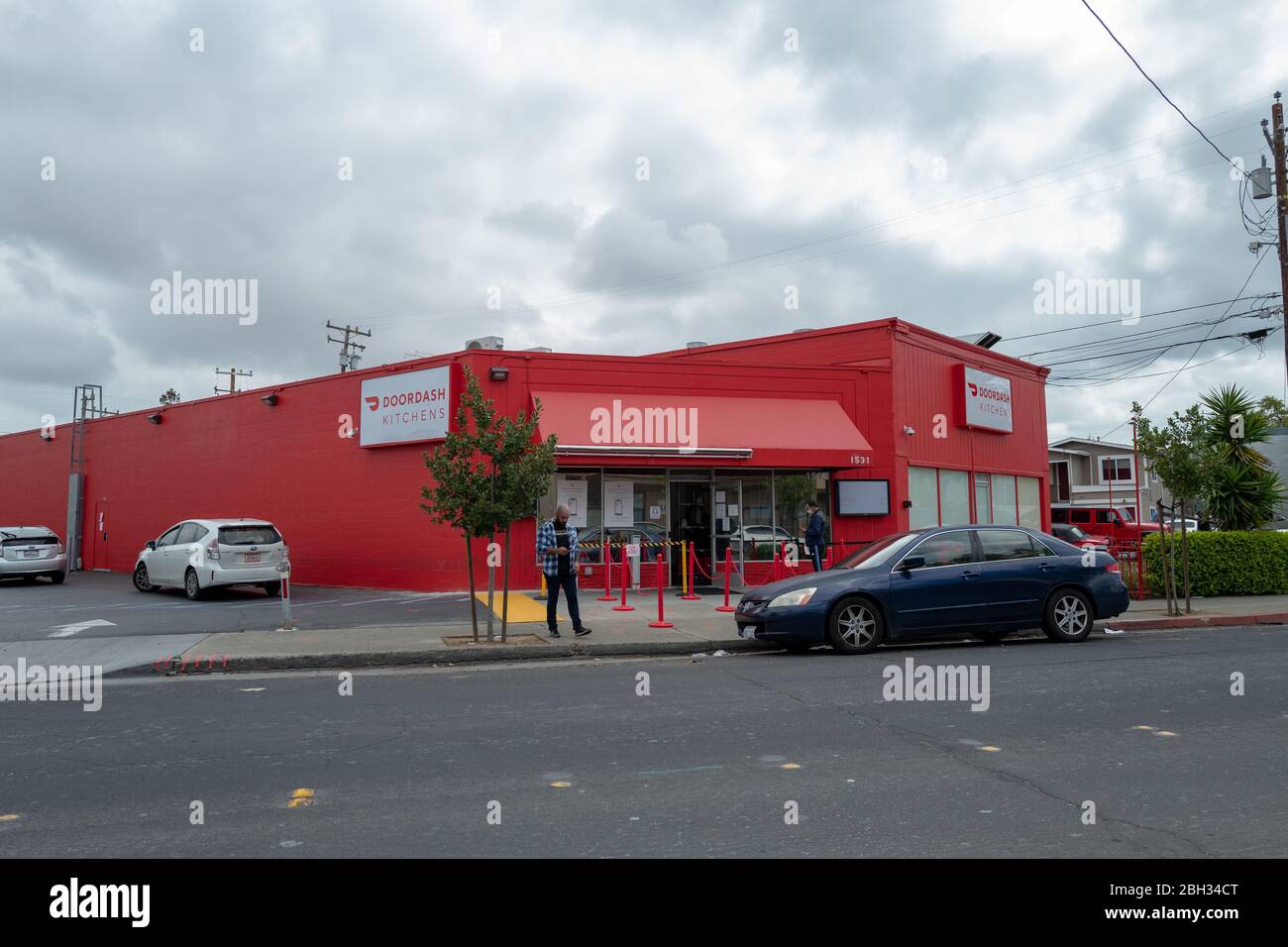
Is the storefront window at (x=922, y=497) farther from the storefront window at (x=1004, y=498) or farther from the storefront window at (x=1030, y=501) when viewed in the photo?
the storefront window at (x=1030, y=501)

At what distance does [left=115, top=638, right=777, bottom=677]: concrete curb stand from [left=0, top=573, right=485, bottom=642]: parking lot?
8.96ft

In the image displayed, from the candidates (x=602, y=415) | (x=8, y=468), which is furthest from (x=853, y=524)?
(x=8, y=468)

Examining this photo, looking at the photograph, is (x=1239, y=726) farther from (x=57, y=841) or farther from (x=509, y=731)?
(x=57, y=841)

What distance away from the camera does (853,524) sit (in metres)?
20.5

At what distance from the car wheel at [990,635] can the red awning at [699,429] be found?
23.9 ft

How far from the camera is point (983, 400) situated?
78.7ft

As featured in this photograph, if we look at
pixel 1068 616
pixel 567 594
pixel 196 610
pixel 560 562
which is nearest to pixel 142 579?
pixel 196 610

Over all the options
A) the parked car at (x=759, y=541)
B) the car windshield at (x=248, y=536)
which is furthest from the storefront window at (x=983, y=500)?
the car windshield at (x=248, y=536)

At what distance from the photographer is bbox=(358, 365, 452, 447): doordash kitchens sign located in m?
18.5

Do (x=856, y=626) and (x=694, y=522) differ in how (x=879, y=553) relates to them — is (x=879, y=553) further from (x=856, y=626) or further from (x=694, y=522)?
(x=694, y=522)

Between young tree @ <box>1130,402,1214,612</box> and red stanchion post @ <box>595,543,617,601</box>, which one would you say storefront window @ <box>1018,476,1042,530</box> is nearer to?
young tree @ <box>1130,402,1214,612</box>

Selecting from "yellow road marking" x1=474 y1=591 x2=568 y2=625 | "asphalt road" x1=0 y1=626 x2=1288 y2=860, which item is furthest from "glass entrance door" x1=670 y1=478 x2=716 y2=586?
"asphalt road" x1=0 y1=626 x2=1288 y2=860

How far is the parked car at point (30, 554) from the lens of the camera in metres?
21.9
